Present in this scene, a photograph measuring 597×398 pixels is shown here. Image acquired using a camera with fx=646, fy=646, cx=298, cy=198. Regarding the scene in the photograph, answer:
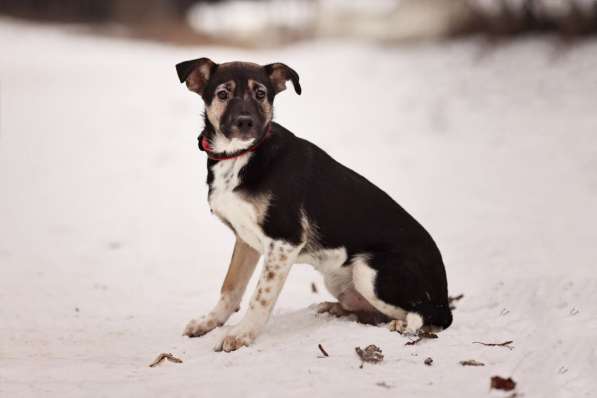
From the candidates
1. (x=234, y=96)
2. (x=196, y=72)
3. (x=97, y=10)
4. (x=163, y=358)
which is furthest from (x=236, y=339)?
(x=97, y=10)

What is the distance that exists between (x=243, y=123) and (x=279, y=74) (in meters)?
0.62

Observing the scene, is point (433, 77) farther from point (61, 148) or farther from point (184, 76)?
point (184, 76)

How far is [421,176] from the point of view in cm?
887

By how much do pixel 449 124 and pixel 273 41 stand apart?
35.2 ft

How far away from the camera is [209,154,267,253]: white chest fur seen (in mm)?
3850

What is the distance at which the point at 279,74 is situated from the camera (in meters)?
4.14

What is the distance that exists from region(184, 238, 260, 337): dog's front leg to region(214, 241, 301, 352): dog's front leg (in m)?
0.37

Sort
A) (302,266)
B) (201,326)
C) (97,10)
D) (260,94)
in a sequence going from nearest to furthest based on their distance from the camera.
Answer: (260,94), (201,326), (302,266), (97,10)

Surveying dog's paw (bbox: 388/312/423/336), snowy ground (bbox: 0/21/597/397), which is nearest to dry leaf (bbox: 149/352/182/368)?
snowy ground (bbox: 0/21/597/397)

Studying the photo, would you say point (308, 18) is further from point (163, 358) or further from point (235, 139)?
point (163, 358)

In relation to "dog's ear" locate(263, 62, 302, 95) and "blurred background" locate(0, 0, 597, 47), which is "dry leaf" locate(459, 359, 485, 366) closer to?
"dog's ear" locate(263, 62, 302, 95)

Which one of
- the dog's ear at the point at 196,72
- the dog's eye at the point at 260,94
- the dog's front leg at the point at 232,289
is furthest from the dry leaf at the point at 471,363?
the dog's ear at the point at 196,72

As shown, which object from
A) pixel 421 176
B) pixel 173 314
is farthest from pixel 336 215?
pixel 421 176

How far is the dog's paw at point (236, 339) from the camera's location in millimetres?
3842
